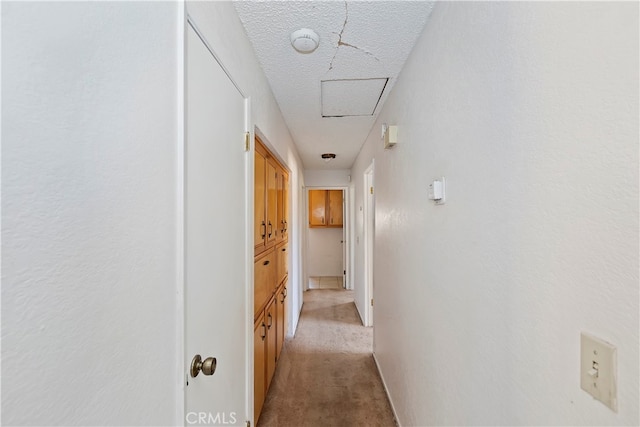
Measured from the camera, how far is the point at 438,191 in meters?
1.18

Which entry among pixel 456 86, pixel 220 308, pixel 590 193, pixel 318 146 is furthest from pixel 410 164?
pixel 318 146


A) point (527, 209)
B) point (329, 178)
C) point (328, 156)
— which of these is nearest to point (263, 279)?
point (527, 209)

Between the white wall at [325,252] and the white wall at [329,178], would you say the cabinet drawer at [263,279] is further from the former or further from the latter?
the white wall at [325,252]

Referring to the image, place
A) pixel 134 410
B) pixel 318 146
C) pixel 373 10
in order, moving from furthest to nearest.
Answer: pixel 318 146 → pixel 373 10 → pixel 134 410

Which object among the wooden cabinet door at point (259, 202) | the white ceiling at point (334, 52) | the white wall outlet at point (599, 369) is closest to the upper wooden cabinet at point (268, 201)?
the wooden cabinet door at point (259, 202)

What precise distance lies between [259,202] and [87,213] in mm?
1317

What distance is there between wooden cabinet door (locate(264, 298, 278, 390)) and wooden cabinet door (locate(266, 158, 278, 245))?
0.53m

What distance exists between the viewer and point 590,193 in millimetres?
531

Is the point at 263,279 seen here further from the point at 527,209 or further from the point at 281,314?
the point at 527,209

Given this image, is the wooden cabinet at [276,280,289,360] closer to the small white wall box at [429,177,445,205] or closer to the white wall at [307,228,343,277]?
the small white wall box at [429,177,445,205]

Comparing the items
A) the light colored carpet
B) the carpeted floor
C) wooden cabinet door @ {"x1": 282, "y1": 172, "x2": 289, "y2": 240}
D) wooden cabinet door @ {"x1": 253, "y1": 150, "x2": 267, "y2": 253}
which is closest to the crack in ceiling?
wooden cabinet door @ {"x1": 253, "y1": 150, "x2": 267, "y2": 253}

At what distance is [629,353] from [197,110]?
1.19 meters

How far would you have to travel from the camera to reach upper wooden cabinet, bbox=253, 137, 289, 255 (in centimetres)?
180

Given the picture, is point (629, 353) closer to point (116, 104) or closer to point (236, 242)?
point (116, 104)
